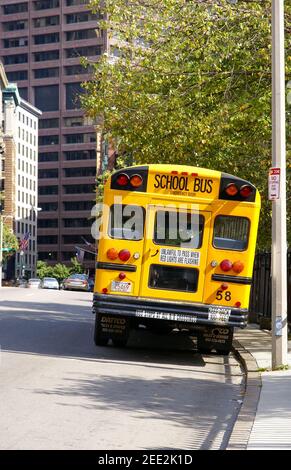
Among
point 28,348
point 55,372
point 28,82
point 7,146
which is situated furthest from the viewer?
point 28,82

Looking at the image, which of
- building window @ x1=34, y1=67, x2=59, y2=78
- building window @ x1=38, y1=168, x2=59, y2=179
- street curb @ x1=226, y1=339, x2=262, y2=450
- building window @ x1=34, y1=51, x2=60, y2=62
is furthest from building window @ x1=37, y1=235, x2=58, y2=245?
street curb @ x1=226, y1=339, x2=262, y2=450

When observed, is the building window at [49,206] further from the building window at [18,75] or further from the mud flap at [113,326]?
the mud flap at [113,326]

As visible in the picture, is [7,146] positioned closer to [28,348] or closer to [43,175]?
[43,175]

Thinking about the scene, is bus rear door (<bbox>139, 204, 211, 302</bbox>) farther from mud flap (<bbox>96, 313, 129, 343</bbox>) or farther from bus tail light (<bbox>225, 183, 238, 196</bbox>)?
mud flap (<bbox>96, 313, 129, 343</bbox>)

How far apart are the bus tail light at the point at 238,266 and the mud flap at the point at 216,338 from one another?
1.50 m

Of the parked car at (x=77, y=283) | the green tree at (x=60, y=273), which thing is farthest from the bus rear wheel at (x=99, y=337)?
the green tree at (x=60, y=273)

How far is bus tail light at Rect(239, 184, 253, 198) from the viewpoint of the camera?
Answer: 16.0 m

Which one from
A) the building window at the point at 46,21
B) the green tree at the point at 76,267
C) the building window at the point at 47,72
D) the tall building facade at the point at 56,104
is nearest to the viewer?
the green tree at the point at 76,267

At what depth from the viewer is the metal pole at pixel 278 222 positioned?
14891 mm

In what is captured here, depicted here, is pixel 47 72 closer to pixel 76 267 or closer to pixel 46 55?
pixel 46 55

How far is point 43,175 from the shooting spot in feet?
538

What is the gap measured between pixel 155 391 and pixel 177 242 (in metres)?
4.07

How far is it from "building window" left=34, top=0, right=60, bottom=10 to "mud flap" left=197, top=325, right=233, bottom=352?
487 ft
